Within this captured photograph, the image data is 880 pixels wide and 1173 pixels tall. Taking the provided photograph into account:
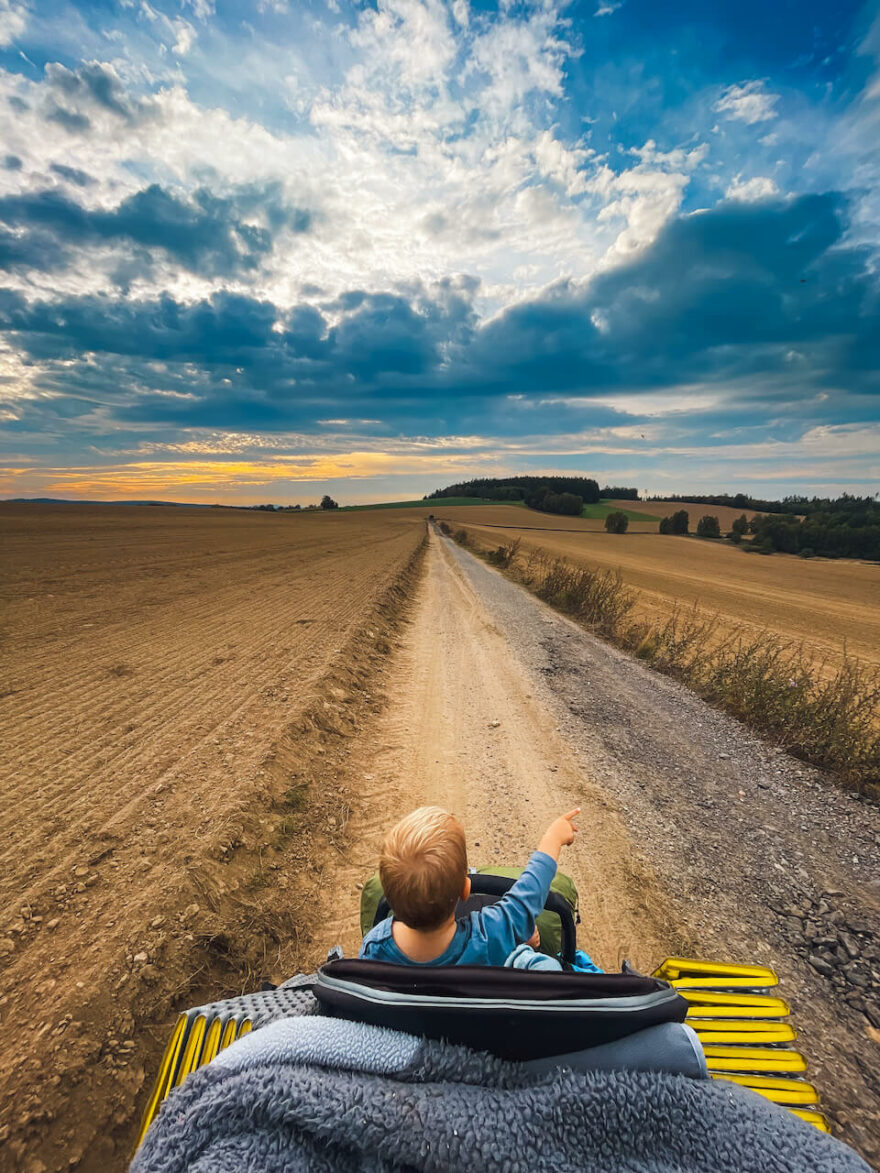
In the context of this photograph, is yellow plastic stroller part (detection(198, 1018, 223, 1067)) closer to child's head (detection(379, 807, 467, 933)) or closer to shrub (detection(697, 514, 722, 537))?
child's head (detection(379, 807, 467, 933))

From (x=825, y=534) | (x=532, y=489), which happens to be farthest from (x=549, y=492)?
(x=825, y=534)

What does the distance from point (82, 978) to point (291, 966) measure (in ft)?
4.00

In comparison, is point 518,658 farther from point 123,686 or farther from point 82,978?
point 82,978

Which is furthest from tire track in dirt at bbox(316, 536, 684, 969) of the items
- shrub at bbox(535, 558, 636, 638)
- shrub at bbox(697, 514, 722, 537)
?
shrub at bbox(697, 514, 722, 537)

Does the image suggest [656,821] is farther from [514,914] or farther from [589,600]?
[589,600]

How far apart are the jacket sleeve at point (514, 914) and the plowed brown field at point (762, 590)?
15.2 m

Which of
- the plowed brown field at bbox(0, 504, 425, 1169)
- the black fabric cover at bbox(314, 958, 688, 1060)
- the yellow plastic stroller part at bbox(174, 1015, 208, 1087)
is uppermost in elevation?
the black fabric cover at bbox(314, 958, 688, 1060)

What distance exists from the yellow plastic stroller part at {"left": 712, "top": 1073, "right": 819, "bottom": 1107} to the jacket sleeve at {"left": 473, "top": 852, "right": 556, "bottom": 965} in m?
1.18

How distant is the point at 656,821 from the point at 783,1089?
278 centimetres

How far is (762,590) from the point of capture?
29969 mm

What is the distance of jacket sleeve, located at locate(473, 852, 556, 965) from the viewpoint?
180cm

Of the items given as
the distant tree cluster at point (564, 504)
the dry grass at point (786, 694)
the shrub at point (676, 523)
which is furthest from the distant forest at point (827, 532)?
the dry grass at point (786, 694)

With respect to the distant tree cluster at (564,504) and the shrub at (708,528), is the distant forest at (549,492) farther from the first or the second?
the shrub at (708,528)

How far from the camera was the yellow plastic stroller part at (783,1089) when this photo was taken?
2102 millimetres
